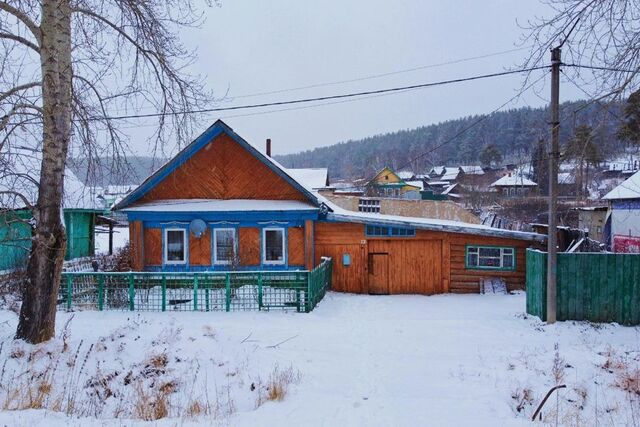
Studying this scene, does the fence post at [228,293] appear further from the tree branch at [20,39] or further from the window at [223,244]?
the tree branch at [20,39]

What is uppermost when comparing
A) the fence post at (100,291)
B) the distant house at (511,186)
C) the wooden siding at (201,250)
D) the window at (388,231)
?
the distant house at (511,186)

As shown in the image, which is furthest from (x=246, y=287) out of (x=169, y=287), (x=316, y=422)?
(x=316, y=422)

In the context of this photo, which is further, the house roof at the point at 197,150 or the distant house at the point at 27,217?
the house roof at the point at 197,150

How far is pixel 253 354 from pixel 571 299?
28.6 ft

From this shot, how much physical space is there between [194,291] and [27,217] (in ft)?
40.2

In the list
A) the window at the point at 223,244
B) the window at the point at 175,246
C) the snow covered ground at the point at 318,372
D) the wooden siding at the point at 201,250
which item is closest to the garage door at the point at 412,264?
the window at the point at 223,244

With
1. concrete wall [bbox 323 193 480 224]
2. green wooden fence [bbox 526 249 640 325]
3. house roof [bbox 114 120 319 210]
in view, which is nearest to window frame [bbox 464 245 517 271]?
green wooden fence [bbox 526 249 640 325]

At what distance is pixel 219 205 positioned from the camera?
1883 cm

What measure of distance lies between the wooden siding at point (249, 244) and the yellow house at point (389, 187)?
51664mm

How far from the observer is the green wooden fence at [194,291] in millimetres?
13758

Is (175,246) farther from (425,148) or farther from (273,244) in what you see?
(425,148)

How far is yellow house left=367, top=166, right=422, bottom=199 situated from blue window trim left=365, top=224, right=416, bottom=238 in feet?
168

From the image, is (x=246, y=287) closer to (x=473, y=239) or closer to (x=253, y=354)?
(x=253, y=354)

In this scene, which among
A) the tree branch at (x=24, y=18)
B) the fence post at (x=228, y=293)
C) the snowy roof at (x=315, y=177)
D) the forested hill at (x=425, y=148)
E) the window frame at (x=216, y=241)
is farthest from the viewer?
the forested hill at (x=425, y=148)
